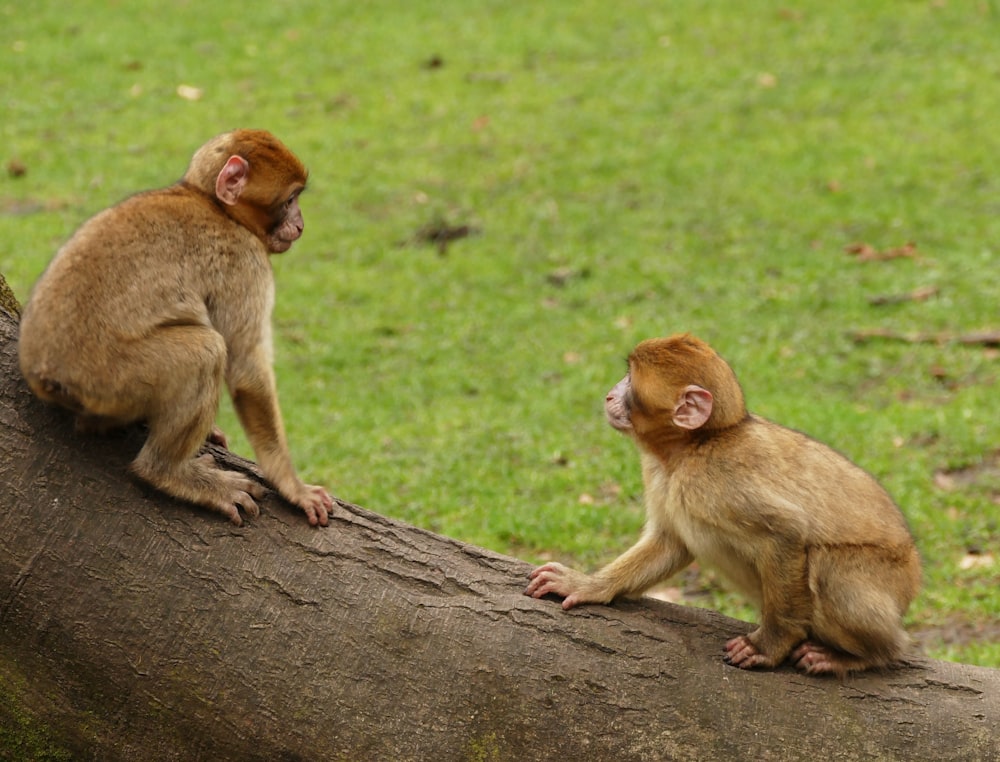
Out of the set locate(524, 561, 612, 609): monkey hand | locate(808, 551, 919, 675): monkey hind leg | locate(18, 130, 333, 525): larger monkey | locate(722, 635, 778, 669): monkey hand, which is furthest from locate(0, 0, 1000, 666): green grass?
locate(18, 130, 333, 525): larger monkey

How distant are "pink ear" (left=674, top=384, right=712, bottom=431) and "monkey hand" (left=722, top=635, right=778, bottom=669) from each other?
0.74 m

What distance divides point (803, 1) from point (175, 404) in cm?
1524

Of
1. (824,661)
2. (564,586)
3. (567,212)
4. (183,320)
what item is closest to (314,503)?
(183,320)

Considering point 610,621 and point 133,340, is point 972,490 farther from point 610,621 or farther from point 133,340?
point 133,340

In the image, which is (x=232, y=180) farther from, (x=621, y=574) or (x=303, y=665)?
(x=621, y=574)

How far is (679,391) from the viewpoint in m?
4.17

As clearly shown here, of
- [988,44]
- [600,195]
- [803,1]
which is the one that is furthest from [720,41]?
[600,195]

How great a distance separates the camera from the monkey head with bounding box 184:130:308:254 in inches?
164

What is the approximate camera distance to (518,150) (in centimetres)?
1384

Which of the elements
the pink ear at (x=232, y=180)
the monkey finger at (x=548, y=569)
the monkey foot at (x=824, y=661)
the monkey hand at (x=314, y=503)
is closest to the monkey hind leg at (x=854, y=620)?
the monkey foot at (x=824, y=661)

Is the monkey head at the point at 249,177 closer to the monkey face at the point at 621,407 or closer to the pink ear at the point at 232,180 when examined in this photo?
the pink ear at the point at 232,180

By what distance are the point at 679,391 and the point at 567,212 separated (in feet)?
27.2

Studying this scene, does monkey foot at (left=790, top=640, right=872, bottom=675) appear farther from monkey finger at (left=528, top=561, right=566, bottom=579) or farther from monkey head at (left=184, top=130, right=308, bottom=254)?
monkey head at (left=184, top=130, right=308, bottom=254)

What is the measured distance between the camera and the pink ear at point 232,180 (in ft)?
13.5
